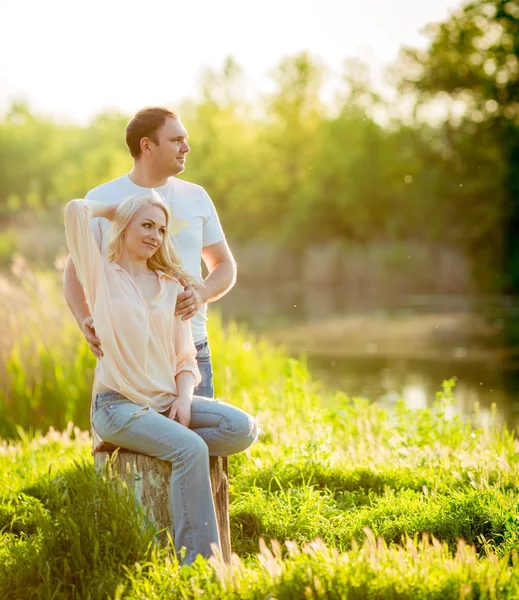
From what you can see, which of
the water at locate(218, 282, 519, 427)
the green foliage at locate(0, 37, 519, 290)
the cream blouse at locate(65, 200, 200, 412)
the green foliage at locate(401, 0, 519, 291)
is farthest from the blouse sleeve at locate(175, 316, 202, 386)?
the green foliage at locate(401, 0, 519, 291)

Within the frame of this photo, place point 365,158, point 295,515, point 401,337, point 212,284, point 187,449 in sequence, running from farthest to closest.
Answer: point 365,158 < point 401,337 < point 295,515 < point 212,284 < point 187,449

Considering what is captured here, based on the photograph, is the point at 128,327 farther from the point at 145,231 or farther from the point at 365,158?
the point at 365,158

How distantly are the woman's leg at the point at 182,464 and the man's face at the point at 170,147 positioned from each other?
47.8 inches

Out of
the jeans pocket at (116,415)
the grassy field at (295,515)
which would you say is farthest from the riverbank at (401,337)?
the jeans pocket at (116,415)

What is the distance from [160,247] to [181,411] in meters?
0.71

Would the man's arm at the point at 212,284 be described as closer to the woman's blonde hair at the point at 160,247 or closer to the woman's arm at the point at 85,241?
the woman's blonde hair at the point at 160,247

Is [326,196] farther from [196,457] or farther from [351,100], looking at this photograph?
[196,457]

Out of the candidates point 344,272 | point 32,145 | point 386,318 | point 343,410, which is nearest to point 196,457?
point 343,410

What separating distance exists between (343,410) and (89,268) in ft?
11.3

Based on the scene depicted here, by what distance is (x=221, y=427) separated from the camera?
3875 millimetres

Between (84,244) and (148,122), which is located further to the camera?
(148,122)

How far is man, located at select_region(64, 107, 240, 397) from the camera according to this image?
4.18m

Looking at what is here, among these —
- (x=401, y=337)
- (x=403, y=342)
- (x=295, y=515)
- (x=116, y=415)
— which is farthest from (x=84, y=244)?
(x=401, y=337)

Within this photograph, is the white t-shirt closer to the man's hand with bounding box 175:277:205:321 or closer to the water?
the man's hand with bounding box 175:277:205:321
